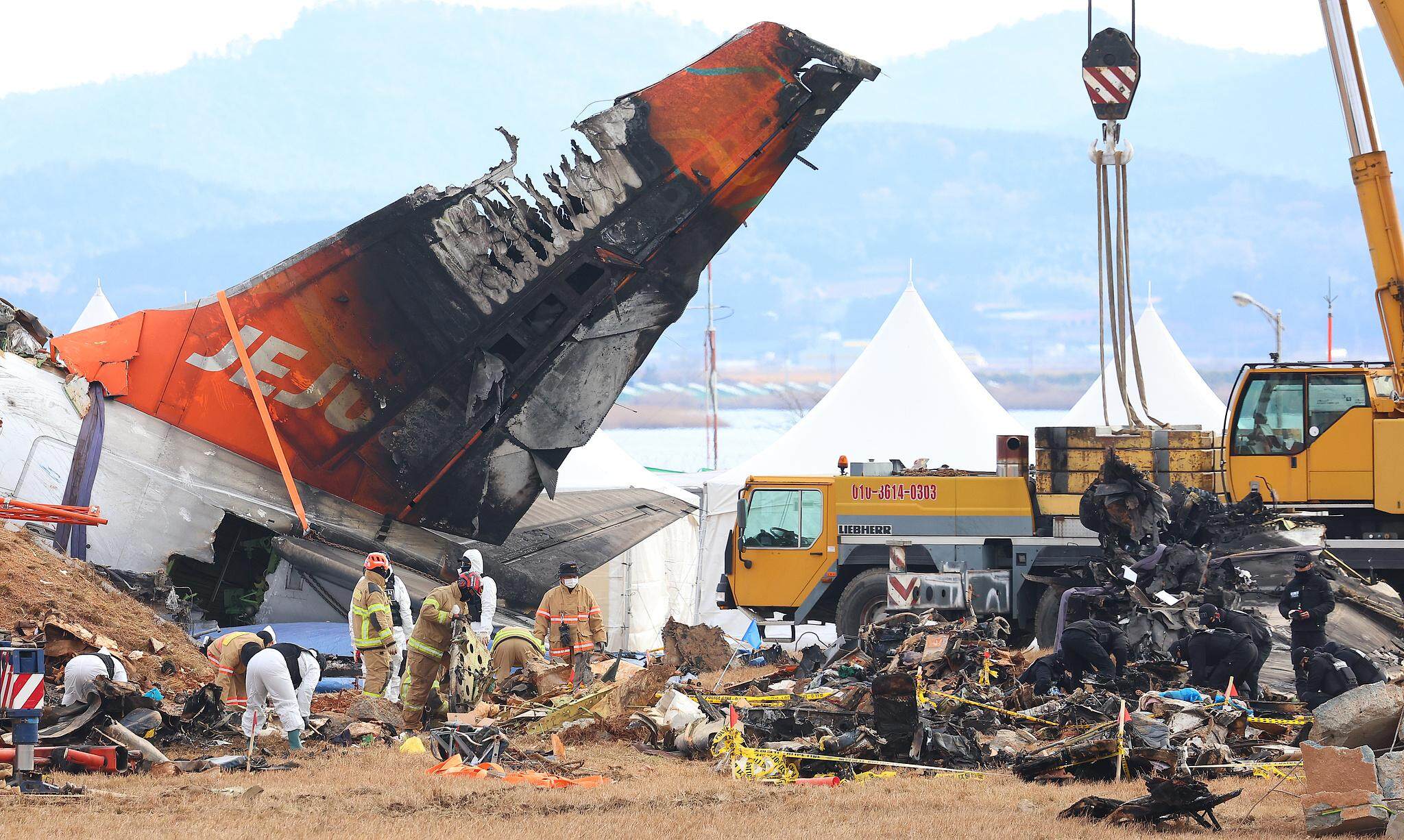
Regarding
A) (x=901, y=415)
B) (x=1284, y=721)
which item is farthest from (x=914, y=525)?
(x=901, y=415)

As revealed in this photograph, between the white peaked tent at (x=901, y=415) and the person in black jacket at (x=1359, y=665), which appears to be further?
the white peaked tent at (x=901, y=415)

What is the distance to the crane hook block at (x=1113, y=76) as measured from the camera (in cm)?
1458

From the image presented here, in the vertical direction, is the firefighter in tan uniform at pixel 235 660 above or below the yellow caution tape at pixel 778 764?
above

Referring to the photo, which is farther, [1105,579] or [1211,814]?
[1105,579]

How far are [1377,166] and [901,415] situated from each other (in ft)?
44.2

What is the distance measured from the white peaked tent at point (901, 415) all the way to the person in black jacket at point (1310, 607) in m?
13.6

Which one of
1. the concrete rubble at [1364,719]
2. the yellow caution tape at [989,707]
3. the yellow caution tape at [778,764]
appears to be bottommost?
the yellow caution tape at [778,764]

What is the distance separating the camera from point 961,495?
17.3 metres

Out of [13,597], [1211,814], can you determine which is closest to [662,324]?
[13,597]

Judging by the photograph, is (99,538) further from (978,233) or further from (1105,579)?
(978,233)

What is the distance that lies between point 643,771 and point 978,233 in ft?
615

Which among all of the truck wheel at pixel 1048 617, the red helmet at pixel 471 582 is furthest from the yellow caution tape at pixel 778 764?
the truck wheel at pixel 1048 617

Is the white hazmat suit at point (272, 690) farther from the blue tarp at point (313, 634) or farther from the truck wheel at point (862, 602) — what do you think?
the truck wheel at point (862, 602)

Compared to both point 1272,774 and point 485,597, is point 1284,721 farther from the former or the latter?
point 485,597
